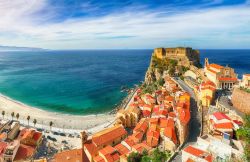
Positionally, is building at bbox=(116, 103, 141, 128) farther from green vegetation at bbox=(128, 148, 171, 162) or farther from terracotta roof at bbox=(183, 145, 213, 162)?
terracotta roof at bbox=(183, 145, 213, 162)

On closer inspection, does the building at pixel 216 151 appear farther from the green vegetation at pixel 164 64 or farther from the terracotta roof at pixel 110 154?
the green vegetation at pixel 164 64

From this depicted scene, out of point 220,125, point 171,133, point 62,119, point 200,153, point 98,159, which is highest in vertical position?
point 220,125

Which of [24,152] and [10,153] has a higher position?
[10,153]

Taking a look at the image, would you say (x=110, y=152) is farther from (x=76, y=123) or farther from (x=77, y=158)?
(x=76, y=123)

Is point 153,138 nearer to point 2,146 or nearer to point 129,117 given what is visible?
point 129,117

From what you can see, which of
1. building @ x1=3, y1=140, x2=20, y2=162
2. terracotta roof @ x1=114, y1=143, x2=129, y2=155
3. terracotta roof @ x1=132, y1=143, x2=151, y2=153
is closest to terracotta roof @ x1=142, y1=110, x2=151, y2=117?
terracotta roof @ x1=114, y1=143, x2=129, y2=155

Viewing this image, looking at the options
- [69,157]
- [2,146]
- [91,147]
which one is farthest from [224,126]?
[2,146]
